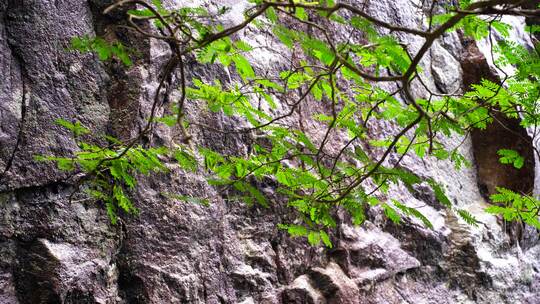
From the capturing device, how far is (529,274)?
18.2ft

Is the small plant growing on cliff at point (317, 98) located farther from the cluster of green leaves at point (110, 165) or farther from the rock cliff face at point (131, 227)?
the rock cliff face at point (131, 227)

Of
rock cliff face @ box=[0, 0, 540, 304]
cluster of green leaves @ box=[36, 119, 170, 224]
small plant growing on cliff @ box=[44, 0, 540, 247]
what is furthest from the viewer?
rock cliff face @ box=[0, 0, 540, 304]

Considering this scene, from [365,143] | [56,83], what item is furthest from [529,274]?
[56,83]

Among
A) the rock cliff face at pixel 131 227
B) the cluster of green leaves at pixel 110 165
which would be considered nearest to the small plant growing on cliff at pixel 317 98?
the cluster of green leaves at pixel 110 165

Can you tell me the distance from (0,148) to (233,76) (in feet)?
5.71

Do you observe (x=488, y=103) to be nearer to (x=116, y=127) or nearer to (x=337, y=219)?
(x=337, y=219)

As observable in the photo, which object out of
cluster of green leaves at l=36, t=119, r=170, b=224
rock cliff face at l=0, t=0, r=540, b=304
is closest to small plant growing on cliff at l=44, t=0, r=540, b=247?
cluster of green leaves at l=36, t=119, r=170, b=224

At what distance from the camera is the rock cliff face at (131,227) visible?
9.61 feet

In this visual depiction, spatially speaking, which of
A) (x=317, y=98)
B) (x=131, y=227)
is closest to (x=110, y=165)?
(x=131, y=227)

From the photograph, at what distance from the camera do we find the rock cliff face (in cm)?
293

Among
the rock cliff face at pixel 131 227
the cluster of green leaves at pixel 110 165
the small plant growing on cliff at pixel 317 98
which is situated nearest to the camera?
the small plant growing on cliff at pixel 317 98

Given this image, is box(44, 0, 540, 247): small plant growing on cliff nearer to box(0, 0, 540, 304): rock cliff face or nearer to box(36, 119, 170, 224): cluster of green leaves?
box(36, 119, 170, 224): cluster of green leaves

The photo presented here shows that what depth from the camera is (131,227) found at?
3252mm

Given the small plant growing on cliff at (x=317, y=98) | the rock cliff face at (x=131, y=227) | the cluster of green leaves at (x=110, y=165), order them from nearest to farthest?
1. the small plant growing on cliff at (x=317, y=98)
2. the cluster of green leaves at (x=110, y=165)
3. the rock cliff face at (x=131, y=227)
